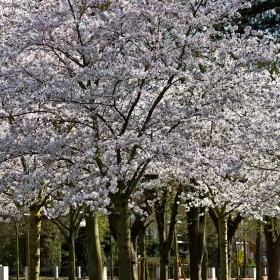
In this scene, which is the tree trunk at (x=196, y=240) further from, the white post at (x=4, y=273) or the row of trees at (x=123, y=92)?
the row of trees at (x=123, y=92)

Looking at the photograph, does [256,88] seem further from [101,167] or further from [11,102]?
[11,102]

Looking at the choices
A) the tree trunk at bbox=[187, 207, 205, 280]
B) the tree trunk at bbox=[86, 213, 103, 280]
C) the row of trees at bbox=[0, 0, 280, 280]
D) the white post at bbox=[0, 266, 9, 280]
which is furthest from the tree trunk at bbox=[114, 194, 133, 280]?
the white post at bbox=[0, 266, 9, 280]

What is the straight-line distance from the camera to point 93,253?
55.2 ft

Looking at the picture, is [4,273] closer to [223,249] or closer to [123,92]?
[223,249]

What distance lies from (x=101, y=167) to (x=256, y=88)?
366 cm

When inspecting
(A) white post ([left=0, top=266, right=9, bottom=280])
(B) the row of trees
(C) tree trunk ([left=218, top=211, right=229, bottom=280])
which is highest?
(B) the row of trees

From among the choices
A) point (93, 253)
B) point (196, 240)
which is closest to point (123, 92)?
point (93, 253)

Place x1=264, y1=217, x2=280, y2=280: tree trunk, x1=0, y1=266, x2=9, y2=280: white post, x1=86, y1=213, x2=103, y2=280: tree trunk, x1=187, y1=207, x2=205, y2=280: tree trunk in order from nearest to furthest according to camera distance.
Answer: x1=86, y1=213, x2=103, y2=280: tree trunk → x1=187, y1=207, x2=205, y2=280: tree trunk → x1=0, y1=266, x2=9, y2=280: white post → x1=264, y1=217, x2=280, y2=280: tree trunk

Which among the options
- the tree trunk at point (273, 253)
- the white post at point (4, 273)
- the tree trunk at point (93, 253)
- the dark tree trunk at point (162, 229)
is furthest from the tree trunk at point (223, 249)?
the tree trunk at point (273, 253)

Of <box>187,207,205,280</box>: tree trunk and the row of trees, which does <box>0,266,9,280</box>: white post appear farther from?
the row of trees

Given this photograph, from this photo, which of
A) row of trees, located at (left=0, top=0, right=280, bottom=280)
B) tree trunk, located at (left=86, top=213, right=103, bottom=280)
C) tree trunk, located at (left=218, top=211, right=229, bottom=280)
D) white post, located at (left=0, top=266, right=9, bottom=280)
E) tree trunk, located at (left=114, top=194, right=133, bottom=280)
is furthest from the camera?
white post, located at (left=0, top=266, right=9, bottom=280)

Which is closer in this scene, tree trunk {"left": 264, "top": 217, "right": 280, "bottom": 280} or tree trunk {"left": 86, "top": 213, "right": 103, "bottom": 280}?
tree trunk {"left": 86, "top": 213, "right": 103, "bottom": 280}

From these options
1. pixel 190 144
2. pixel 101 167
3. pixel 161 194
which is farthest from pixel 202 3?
pixel 161 194

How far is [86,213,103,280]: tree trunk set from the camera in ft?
54.5
